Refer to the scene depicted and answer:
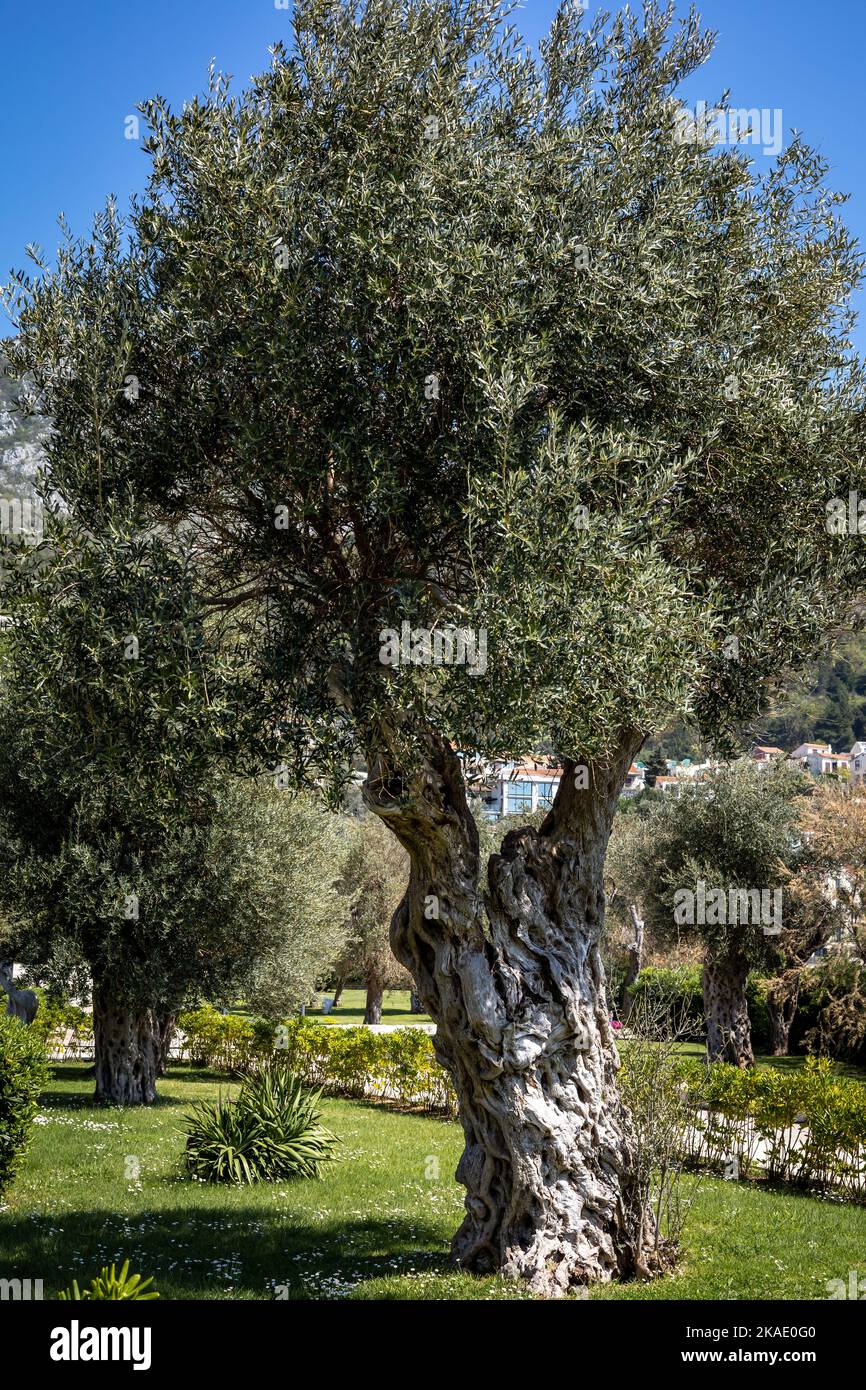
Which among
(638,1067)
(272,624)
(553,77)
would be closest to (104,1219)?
(638,1067)

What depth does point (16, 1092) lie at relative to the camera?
1116cm

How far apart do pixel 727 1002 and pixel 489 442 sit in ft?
62.2

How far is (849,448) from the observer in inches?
331


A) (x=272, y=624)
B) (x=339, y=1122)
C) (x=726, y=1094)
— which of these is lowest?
(x=339, y=1122)

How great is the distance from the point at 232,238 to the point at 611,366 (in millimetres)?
2727

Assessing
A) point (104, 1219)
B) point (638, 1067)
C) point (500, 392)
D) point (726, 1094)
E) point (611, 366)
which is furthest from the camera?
point (726, 1094)

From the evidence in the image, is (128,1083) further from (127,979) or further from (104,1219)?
(104,1219)

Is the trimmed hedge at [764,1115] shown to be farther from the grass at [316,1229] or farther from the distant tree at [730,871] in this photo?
the distant tree at [730,871]

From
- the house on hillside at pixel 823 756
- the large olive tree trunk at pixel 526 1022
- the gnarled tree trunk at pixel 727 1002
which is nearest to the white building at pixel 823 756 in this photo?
the house on hillside at pixel 823 756

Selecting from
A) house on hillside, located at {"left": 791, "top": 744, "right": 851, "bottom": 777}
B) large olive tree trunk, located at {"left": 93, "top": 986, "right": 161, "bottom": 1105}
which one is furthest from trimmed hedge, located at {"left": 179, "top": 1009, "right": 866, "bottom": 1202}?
house on hillside, located at {"left": 791, "top": 744, "right": 851, "bottom": 777}

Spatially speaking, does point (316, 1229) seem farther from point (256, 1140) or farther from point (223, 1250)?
point (256, 1140)

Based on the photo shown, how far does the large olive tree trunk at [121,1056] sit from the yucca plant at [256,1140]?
595cm

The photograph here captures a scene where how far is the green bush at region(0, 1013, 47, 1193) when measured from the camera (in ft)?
36.4

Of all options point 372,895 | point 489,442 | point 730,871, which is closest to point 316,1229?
point 489,442
